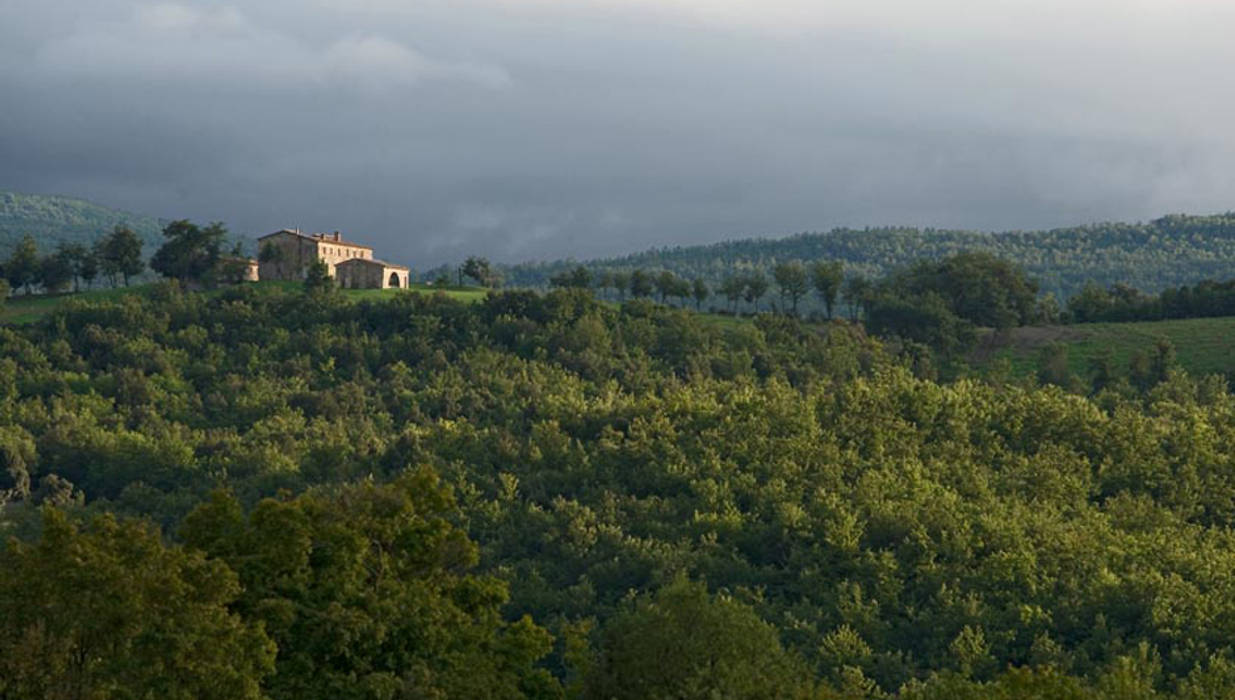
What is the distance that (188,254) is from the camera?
17575 cm

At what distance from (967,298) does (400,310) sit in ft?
194

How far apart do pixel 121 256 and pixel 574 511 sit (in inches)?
4393

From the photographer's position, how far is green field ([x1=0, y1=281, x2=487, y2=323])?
163125mm

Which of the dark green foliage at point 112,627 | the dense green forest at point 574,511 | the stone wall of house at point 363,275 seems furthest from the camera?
the stone wall of house at point 363,275

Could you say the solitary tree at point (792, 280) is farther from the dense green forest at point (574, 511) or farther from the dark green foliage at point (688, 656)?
the dark green foliage at point (688, 656)

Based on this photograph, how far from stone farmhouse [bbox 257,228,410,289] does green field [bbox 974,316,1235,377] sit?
70.5 metres

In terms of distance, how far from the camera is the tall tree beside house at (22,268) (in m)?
178

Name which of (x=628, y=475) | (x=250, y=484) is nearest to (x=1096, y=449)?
(x=628, y=475)

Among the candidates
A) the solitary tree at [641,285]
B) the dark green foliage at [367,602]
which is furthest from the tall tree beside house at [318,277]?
the dark green foliage at [367,602]

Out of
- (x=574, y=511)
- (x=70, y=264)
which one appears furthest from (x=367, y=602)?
(x=70, y=264)

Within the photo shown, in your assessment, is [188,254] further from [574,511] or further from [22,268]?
[574,511]

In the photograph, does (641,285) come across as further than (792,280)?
Yes

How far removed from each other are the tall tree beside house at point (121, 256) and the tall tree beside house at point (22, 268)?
7997 millimetres

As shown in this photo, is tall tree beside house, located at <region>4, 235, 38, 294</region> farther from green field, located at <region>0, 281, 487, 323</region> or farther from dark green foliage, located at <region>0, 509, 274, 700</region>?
dark green foliage, located at <region>0, 509, 274, 700</region>
